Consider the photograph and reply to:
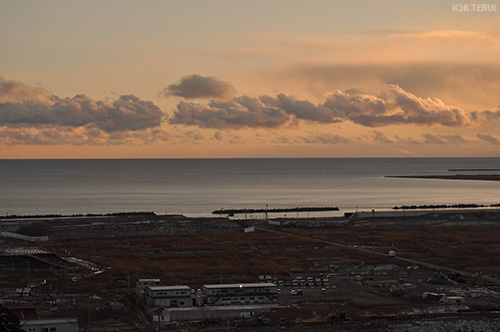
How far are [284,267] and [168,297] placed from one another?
26.1 metres

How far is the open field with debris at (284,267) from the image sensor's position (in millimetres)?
61594

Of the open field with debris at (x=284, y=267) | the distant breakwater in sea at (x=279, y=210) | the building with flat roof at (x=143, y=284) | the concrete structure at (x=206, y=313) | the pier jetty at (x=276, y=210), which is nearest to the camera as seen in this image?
the concrete structure at (x=206, y=313)

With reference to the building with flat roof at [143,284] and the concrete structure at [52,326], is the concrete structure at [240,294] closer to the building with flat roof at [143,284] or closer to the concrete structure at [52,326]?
the building with flat roof at [143,284]

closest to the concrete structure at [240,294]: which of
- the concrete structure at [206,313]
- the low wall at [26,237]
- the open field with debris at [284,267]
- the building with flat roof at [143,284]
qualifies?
the concrete structure at [206,313]

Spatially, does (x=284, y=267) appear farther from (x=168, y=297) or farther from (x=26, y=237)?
(x=26, y=237)

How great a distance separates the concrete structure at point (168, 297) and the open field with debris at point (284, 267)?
1289mm

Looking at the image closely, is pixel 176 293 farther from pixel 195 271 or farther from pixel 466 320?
pixel 466 320

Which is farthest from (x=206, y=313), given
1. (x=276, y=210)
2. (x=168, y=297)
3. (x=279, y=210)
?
(x=279, y=210)

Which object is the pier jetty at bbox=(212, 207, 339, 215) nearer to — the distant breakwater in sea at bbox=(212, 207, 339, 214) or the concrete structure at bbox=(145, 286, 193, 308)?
the distant breakwater in sea at bbox=(212, 207, 339, 214)

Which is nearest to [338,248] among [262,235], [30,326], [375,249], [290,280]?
[375,249]

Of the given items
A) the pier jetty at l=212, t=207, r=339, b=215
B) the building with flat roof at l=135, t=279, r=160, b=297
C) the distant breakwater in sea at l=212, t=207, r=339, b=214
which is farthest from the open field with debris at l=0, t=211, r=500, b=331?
the distant breakwater in sea at l=212, t=207, r=339, b=214

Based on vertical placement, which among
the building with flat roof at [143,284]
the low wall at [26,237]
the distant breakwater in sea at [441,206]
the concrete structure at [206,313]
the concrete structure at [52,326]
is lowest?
the concrete structure at [206,313]

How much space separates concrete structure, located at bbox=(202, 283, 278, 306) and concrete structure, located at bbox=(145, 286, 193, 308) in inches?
84.5

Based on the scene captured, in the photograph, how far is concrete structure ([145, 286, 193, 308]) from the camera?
6266 cm
